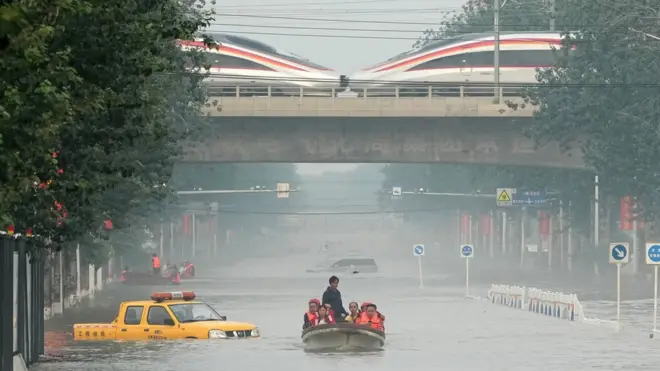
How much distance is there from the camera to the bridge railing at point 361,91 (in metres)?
75.3

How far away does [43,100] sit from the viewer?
16.2 meters

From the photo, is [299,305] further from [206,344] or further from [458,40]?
[206,344]

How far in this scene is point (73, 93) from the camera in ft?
69.8

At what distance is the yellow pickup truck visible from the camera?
38.2m

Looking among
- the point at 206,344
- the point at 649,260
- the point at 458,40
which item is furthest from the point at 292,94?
the point at 206,344

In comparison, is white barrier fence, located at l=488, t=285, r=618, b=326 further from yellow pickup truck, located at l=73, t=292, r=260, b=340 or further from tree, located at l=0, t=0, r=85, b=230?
tree, located at l=0, t=0, r=85, b=230

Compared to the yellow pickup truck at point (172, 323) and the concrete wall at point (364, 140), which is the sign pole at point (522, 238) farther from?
the yellow pickup truck at point (172, 323)

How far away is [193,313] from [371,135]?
3733cm

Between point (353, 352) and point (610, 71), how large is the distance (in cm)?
4917

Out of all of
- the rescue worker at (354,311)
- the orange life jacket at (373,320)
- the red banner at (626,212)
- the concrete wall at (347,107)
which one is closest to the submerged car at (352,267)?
the red banner at (626,212)

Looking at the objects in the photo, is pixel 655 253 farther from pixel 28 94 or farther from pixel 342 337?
Answer: pixel 28 94

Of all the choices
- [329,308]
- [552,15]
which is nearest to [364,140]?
[552,15]

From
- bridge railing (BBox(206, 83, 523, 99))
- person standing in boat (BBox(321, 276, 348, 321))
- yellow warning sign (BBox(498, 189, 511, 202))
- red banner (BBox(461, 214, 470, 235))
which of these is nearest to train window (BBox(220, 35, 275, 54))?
bridge railing (BBox(206, 83, 523, 99))

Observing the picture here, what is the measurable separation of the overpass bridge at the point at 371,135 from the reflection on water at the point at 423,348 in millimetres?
17353
